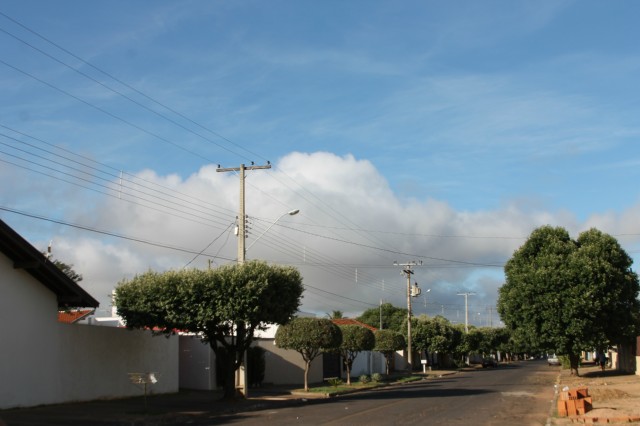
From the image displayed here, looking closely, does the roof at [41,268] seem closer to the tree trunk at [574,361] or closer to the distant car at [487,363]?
the tree trunk at [574,361]

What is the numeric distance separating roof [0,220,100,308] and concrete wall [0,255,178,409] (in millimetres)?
248

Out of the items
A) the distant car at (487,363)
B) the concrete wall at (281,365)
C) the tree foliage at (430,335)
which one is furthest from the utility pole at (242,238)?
the distant car at (487,363)

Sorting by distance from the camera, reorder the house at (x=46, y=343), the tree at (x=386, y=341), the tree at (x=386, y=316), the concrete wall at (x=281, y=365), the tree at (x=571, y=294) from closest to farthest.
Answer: the house at (x=46, y=343), the tree at (x=571, y=294), the concrete wall at (x=281, y=365), the tree at (x=386, y=341), the tree at (x=386, y=316)

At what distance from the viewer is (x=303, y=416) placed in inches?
809

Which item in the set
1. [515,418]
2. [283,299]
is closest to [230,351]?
[283,299]

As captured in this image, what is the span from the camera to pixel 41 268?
22.1 m

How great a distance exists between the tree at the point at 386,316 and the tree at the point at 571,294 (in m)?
86.3

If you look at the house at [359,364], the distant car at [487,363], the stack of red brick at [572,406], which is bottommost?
the distant car at [487,363]

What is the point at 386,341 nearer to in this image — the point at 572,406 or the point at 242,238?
the point at 242,238

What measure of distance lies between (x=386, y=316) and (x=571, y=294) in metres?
97.2

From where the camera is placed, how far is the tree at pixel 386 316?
129 m

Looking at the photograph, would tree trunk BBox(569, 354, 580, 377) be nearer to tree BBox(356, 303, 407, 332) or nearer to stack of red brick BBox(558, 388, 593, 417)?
stack of red brick BBox(558, 388, 593, 417)

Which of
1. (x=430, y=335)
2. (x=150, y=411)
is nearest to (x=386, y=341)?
(x=430, y=335)

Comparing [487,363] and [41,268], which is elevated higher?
[41,268]
